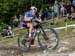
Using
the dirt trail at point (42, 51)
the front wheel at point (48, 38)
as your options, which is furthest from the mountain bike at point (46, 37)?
the dirt trail at point (42, 51)

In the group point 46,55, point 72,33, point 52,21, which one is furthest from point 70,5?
point 46,55

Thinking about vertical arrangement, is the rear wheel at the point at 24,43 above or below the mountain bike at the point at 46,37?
below

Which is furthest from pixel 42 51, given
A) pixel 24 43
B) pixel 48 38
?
pixel 24 43

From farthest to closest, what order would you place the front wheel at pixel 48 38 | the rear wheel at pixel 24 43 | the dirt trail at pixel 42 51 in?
the rear wheel at pixel 24 43, the front wheel at pixel 48 38, the dirt trail at pixel 42 51

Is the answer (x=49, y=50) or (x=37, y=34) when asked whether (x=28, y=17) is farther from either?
(x=49, y=50)

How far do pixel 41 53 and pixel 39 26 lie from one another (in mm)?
935

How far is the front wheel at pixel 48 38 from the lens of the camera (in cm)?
1033

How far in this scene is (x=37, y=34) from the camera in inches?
418

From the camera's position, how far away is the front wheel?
33.9 feet

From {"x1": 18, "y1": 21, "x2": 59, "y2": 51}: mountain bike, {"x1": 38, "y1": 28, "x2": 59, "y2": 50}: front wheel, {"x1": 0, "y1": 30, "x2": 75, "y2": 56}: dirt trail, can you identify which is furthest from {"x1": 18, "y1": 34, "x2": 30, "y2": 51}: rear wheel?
{"x1": 38, "y1": 28, "x2": 59, "y2": 50}: front wheel

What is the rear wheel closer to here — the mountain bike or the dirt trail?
the dirt trail

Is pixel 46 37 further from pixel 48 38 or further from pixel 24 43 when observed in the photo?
pixel 24 43

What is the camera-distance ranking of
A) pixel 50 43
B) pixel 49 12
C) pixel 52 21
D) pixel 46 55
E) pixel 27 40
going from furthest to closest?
pixel 49 12 < pixel 52 21 < pixel 27 40 < pixel 50 43 < pixel 46 55

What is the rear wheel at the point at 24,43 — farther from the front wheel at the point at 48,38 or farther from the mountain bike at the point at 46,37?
the front wheel at the point at 48,38
